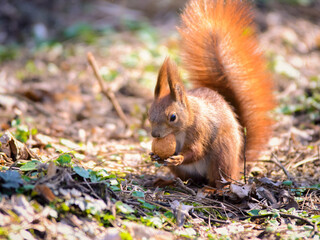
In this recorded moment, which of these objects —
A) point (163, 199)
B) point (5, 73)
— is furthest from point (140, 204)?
point (5, 73)

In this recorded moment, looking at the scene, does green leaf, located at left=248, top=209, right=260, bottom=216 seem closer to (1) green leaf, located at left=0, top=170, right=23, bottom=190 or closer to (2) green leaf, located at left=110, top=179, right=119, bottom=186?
(2) green leaf, located at left=110, top=179, right=119, bottom=186

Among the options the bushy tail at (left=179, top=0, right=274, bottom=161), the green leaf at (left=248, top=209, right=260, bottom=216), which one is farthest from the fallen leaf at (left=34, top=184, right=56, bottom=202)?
the bushy tail at (left=179, top=0, right=274, bottom=161)

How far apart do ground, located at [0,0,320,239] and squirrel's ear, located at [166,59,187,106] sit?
56 centimetres

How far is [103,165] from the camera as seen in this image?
8.66ft

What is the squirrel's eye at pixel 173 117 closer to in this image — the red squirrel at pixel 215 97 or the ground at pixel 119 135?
the red squirrel at pixel 215 97

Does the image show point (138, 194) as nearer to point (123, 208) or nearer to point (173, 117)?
point (123, 208)

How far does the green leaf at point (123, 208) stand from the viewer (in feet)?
6.03

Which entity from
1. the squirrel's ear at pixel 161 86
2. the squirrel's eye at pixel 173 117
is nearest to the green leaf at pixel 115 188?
the squirrel's eye at pixel 173 117

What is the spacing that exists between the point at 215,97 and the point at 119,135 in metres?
1.17

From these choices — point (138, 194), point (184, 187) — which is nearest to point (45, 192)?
point (138, 194)

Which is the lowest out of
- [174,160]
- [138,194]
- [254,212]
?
[254,212]

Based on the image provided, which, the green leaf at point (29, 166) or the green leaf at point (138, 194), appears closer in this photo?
the green leaf at point (29, 166)

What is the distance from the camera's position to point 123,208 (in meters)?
1.85

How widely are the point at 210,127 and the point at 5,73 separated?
10.4ft
